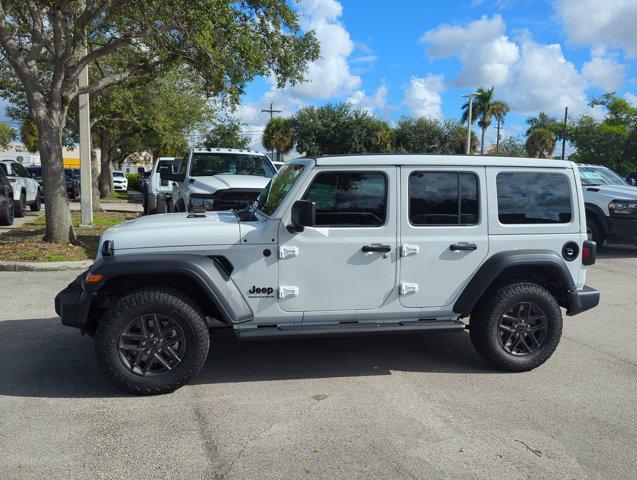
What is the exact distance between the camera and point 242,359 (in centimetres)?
496

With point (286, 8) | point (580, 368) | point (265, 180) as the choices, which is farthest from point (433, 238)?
point (286, 8)

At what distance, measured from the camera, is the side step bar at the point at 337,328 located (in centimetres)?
418

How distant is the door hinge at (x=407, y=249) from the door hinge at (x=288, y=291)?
0.91 metres

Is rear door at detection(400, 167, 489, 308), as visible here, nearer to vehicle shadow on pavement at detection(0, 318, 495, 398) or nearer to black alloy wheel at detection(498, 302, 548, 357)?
black alloy wheel at detection(498, 302, 548, 357)

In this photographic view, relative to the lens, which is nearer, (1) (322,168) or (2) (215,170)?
(1) (322,168)

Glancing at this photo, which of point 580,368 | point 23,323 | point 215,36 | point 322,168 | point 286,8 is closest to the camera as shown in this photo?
point 322,168

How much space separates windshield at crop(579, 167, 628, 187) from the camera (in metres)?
12.1

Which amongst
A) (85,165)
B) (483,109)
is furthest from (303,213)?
(483,109)

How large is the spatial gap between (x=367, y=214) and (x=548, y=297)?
1.73 metres

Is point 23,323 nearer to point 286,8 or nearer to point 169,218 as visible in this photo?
point 169,218

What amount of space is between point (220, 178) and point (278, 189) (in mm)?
5462

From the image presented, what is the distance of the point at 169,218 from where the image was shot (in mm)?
4730

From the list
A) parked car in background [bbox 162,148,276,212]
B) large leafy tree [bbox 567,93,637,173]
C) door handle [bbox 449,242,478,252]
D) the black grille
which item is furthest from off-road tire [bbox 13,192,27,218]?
large leafy tree [bbox 567,93,637,173]

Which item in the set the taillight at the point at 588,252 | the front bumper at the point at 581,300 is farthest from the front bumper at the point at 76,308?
the taillight at the point at 588,252
